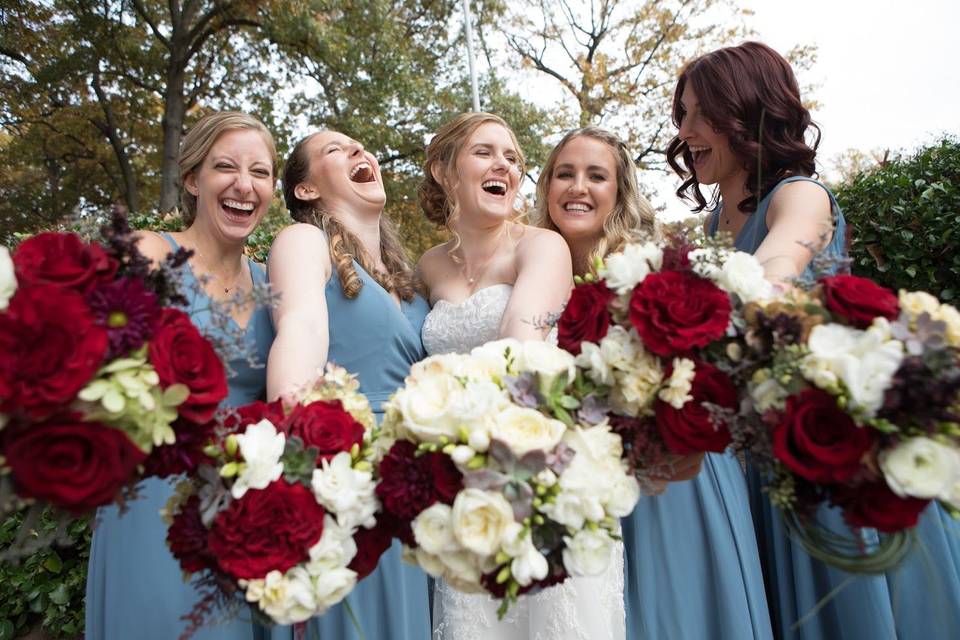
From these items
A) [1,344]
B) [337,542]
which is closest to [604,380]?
[337,542]

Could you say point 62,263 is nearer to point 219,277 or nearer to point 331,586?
point 331,586

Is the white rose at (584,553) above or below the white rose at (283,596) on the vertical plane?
above

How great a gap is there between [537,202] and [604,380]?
2718mm

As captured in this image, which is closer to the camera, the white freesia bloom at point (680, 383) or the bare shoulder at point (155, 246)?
the white freesia bloom at point (680, 383)

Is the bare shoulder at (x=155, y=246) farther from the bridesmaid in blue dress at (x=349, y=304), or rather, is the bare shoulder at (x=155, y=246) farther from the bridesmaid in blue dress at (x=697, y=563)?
the bridesmaid in blue dress at (x=697, y=563)

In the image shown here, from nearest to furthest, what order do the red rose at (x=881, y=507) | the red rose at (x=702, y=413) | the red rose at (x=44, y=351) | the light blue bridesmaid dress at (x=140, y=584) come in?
the red rose at (x=44, y=351) < the red rose at (x=881, y=507) < the red rose at (x=702, y=413) < the light blue bridesmaid dress at (x=140, y=584)

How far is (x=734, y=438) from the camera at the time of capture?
1.58m

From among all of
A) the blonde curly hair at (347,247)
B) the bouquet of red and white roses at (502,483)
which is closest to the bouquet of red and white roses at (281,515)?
the bouquet of red and white roses at (502,483)

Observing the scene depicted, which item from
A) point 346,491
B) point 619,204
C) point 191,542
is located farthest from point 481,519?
point 619,204

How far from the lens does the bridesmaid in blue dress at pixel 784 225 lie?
8.67ft

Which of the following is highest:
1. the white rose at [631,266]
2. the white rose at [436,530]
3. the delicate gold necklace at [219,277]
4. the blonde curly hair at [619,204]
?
the blonde curly hair at [619,204]

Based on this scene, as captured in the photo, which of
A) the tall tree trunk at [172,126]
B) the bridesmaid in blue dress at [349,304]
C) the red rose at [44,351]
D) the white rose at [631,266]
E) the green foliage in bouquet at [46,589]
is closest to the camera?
the red rose at [44,351]

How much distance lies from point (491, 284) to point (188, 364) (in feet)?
7.72

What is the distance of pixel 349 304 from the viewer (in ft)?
11.2
